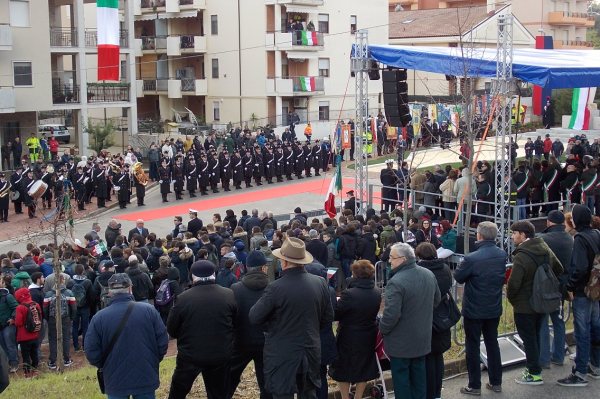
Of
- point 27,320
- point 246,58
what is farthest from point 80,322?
point 246,58

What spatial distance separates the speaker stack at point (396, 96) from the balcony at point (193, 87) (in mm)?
29218

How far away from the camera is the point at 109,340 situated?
22.6ft

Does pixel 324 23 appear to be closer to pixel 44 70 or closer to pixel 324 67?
pixel 324 67

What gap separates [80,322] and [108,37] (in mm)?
19240

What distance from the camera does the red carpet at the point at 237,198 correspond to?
26672mm

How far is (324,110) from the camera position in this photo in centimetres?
4812

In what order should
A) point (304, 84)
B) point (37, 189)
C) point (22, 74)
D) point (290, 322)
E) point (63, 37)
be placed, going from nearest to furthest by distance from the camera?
1. point (290, 322)
2. point (37, 189)
3. point (22, 74)
4. point (63, 37)
5. point (304, 84)

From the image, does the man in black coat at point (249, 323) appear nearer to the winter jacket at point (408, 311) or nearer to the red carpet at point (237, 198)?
the winter jacket at point (408, 311)

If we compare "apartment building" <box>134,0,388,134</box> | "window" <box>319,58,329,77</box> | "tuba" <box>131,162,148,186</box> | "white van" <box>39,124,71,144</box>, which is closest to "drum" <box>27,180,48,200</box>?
"tuba" <box>131,162,148,186</box>

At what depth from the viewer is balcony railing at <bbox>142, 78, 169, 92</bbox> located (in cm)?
4784

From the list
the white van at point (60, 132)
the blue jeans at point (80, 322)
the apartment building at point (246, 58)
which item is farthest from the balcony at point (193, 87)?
the blue jeans at point (80, 322)

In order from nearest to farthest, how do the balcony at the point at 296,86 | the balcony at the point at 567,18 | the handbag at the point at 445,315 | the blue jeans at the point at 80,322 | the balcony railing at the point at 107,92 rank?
1. the handbag at the point at 445,315
2. the blue jeans at the point at 80,322
3. the balcony railing at the point at 107,92
4. the balcony at the point at 296,86
5. the balcony at the point at 567,18

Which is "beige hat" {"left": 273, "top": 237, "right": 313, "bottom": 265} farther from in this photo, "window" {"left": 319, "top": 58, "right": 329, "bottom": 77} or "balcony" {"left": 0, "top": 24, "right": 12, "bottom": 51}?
"window" {"left": 319, "top": 58, "right": 329, "bottom": 77}

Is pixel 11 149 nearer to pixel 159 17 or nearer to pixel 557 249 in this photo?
pixel 159 17
